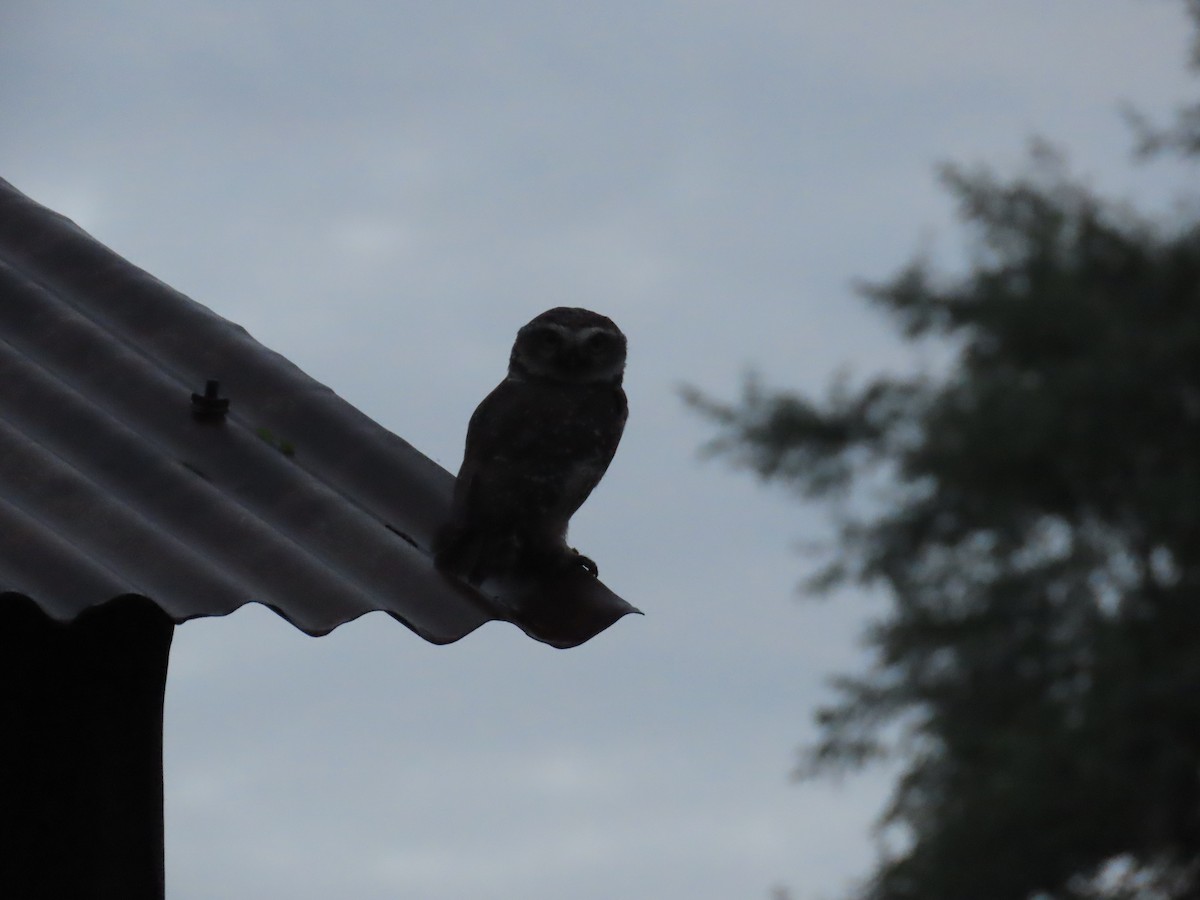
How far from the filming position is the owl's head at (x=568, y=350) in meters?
5.04

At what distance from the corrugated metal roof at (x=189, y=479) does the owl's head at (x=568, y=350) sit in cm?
115

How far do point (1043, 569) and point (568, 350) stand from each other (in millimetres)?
2914

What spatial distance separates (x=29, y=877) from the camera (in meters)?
Result: 3.44

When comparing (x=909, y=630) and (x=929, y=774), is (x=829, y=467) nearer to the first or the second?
(x=909, y=630)

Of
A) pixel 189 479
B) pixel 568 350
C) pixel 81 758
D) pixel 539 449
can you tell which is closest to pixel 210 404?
pixel 189 479

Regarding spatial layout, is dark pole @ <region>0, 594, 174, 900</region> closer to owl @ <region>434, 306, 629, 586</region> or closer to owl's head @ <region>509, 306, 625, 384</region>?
owl @ <region>434, 306, 629, 586</region>

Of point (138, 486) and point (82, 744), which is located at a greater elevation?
point (138, 486)

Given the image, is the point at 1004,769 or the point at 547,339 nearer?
the point at 1004,769

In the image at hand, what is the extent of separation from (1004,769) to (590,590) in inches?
51.6

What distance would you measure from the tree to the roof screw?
1493 millimetres

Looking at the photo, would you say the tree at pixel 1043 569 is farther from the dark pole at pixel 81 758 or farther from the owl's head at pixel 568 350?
the owl's head at pixel 568 350

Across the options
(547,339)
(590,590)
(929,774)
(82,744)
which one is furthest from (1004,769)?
(547,339)

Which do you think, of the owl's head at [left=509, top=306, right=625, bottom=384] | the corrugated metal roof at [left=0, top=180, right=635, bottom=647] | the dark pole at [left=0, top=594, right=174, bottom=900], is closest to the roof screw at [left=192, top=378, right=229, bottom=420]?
the corrugated metal roof at [left=0, top=180, right=635, bottom=647]

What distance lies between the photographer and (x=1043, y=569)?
7.57ft
